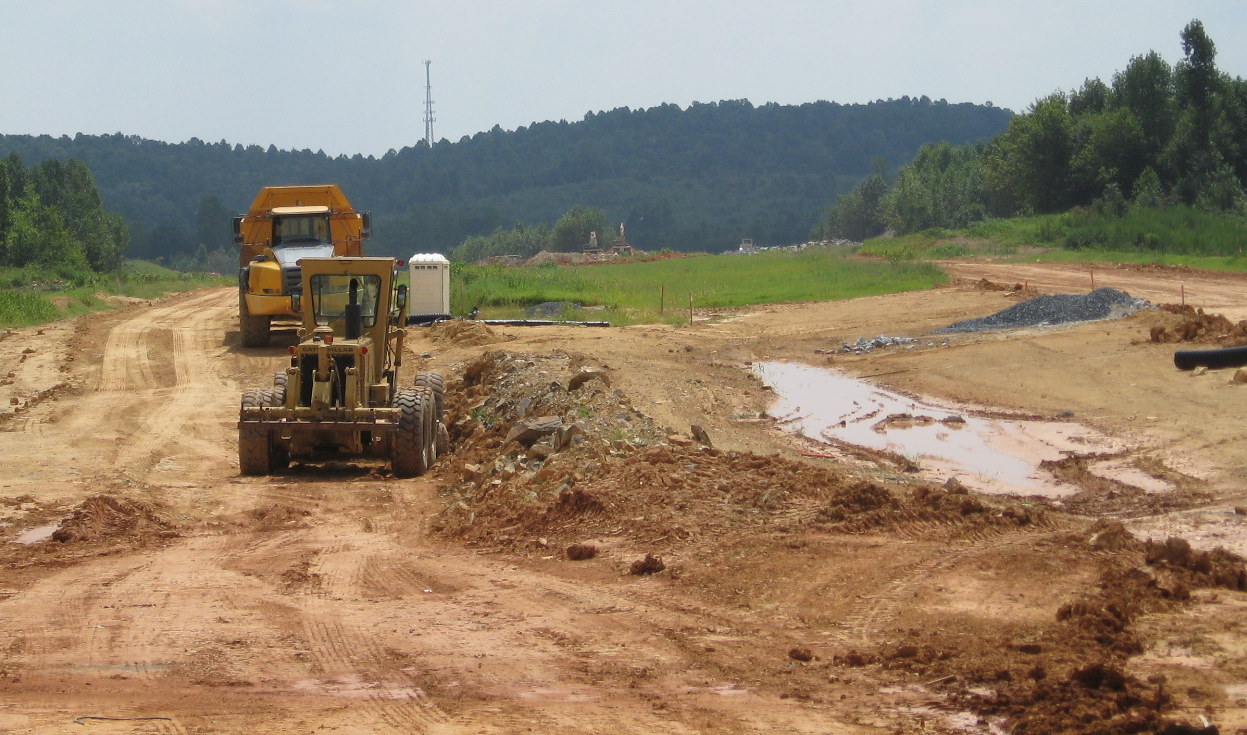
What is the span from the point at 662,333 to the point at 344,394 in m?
15.3

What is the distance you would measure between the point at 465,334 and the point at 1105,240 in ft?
105

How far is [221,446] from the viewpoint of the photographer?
15.9 meters

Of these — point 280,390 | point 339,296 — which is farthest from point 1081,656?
point 339,296

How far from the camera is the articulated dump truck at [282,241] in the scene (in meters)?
25.5

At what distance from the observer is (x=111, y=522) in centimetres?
1105

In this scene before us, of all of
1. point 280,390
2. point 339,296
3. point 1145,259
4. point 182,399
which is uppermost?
point 339,296

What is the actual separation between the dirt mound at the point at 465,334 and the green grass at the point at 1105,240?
77.6 ft

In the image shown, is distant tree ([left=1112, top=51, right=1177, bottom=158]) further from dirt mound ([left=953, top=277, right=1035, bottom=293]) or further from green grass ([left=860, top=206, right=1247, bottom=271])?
dirt mound ([left=953, top=277, right=1035, bottom=293])

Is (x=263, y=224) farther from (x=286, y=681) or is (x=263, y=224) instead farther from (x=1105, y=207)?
(x=1105, y=207)

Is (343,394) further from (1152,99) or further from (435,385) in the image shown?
(1152,99)

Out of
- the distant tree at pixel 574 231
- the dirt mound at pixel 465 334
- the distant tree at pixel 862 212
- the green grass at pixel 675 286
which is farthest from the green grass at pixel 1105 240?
the distant tree at pixel 574 231

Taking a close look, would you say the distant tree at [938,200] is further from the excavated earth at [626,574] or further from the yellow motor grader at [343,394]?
the yellow motor grader at [343,394]

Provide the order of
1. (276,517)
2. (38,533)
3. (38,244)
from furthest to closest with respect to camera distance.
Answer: (38,244) < (276,517) < (38,533)

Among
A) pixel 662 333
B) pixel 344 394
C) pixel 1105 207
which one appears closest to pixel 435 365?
pixel 662 333
